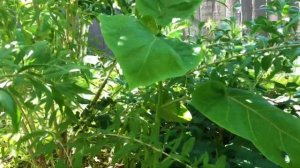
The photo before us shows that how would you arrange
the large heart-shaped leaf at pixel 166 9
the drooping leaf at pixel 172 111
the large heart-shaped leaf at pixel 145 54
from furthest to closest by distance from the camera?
1. the drooping leaf at pixel 172 111
2. the large heart-shaped leaf at pixel 166 9
3. the large heart-shaped leaf at pixel 145 54

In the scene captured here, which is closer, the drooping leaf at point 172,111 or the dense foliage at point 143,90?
the dense foliage at point 143,90

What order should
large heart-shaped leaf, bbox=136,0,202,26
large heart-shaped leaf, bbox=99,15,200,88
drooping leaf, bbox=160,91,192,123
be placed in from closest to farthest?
large heart-shaped leaf, bbox=99,15,200,88
large heart-shaped leaf, bbox=136,0,202,26
drooping leaf, bbox=160,91,192,123

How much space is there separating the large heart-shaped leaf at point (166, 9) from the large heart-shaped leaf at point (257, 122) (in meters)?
0.14

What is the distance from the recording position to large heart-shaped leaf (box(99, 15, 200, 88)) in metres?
0.47

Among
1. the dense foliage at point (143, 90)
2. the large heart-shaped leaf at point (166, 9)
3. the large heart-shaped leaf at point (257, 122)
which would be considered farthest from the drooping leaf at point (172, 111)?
the large heart-shaped leaf at point (166, 9)

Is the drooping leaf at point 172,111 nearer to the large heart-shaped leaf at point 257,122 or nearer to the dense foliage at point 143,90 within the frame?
the dense foliage at point 143,90

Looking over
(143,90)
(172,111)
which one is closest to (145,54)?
(172,111)

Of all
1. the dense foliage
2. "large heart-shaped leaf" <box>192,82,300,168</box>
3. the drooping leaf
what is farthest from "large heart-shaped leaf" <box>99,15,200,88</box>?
the drooping leaf

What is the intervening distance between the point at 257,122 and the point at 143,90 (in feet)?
1.84

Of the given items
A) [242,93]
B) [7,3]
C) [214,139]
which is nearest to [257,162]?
[214,139]

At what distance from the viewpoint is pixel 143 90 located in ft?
3.81

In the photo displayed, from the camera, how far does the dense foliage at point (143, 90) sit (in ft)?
1.70

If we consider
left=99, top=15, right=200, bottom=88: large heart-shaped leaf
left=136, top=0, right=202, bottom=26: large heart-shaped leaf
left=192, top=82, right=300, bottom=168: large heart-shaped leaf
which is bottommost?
left=192, top=82, right=300, bottom=168: large heart-shaped leaf

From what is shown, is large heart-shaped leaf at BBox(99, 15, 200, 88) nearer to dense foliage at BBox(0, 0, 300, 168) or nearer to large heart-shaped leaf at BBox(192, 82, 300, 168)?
dense foliage at BBox(0, 0, 300, 168)
